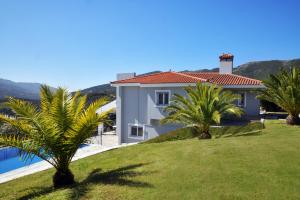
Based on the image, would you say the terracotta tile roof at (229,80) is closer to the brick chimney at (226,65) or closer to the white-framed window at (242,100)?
the white-framed window at (242,100)

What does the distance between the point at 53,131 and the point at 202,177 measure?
5108 mm

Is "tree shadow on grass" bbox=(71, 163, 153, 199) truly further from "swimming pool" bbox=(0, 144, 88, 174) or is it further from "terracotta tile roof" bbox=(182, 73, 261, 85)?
"terracotta tile roof" bbox=(182, 73, 261, 85)

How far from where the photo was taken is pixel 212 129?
21719 mm

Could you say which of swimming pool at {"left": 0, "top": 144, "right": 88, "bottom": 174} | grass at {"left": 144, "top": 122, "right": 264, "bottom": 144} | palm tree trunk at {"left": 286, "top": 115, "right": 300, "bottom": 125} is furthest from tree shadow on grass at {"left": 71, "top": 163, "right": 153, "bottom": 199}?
swimming pool at {"left": 0, "top": 144, "right": 88, "bottom": 174}

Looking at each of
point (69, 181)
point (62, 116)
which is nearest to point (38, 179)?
point (69, 181)

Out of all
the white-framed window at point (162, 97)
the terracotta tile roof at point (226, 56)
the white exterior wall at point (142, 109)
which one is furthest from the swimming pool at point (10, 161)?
the terracotta tile roof at point (226, 56)

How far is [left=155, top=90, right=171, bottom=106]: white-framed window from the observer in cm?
2888

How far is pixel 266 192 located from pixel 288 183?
34.5 inches

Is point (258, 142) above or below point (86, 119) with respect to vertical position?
below

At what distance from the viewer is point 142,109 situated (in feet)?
103

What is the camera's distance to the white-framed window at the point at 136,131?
3126 cm

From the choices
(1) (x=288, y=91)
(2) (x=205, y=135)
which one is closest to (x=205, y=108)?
(2) (x=205, y=135)

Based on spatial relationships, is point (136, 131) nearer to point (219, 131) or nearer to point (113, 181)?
point (219, 131)

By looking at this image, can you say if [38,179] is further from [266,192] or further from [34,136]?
[266,192]
